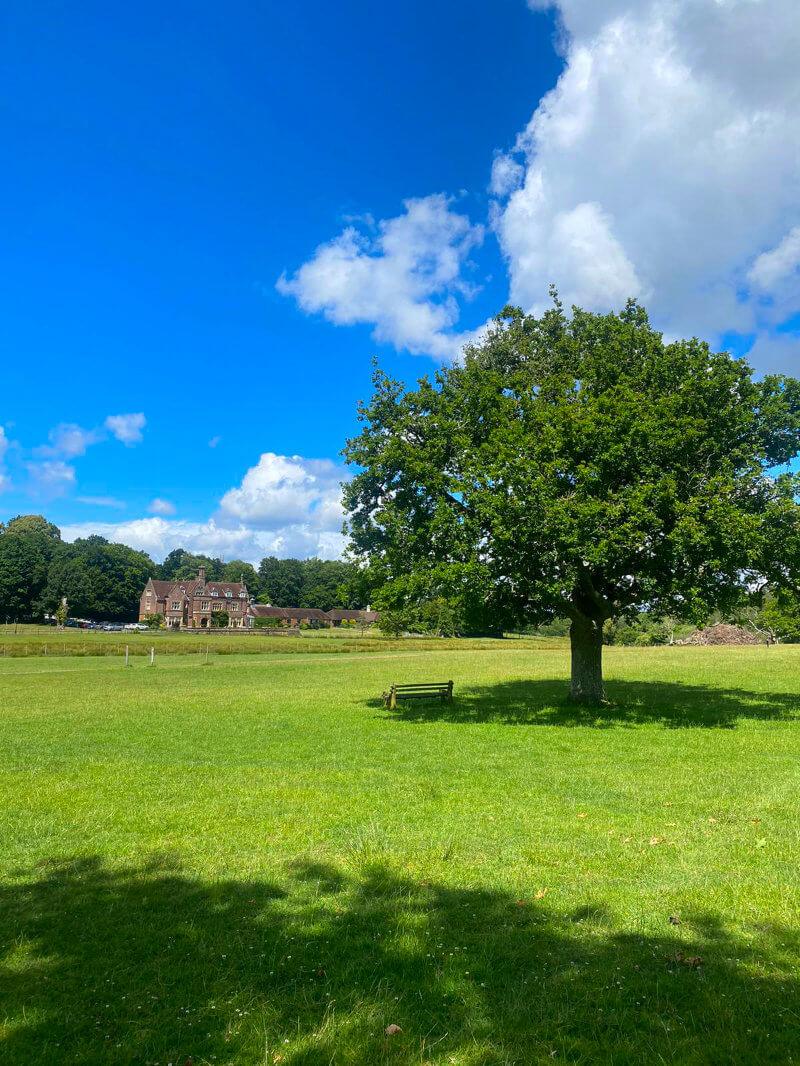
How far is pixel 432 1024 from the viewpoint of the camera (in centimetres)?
469

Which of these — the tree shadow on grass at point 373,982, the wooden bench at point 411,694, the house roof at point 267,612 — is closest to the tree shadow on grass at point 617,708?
the wooden bench at point 411,694

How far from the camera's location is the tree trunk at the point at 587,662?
2416 cm

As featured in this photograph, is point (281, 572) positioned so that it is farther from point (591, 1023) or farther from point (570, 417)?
point (591, 1023)

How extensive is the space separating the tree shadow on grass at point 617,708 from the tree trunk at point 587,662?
26.3 inches

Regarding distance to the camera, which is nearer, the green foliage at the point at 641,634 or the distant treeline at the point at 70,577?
the green foliage at the point at 641,634

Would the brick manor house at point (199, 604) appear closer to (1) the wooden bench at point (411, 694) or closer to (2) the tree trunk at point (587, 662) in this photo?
(1) the wooden bench at point (411, 694)

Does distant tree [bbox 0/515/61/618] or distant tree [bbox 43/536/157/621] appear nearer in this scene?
distant tree [bbox 0/515/61/618]

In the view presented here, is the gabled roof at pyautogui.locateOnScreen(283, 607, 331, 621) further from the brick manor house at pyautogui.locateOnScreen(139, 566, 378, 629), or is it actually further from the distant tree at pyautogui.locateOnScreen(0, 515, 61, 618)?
the distant tree at pyautogui.locateOnScreen(0, 515, 61, 618)

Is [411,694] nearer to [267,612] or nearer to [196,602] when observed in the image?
[196,602]

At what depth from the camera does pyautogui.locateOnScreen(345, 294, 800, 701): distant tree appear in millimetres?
19562

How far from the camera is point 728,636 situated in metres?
→ 98.3

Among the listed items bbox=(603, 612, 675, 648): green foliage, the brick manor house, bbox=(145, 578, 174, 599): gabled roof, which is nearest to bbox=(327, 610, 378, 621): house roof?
the brick manor house

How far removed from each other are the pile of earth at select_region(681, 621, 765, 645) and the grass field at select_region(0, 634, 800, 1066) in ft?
300

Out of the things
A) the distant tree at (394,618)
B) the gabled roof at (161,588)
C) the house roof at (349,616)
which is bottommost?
the house roof at (349,616)
